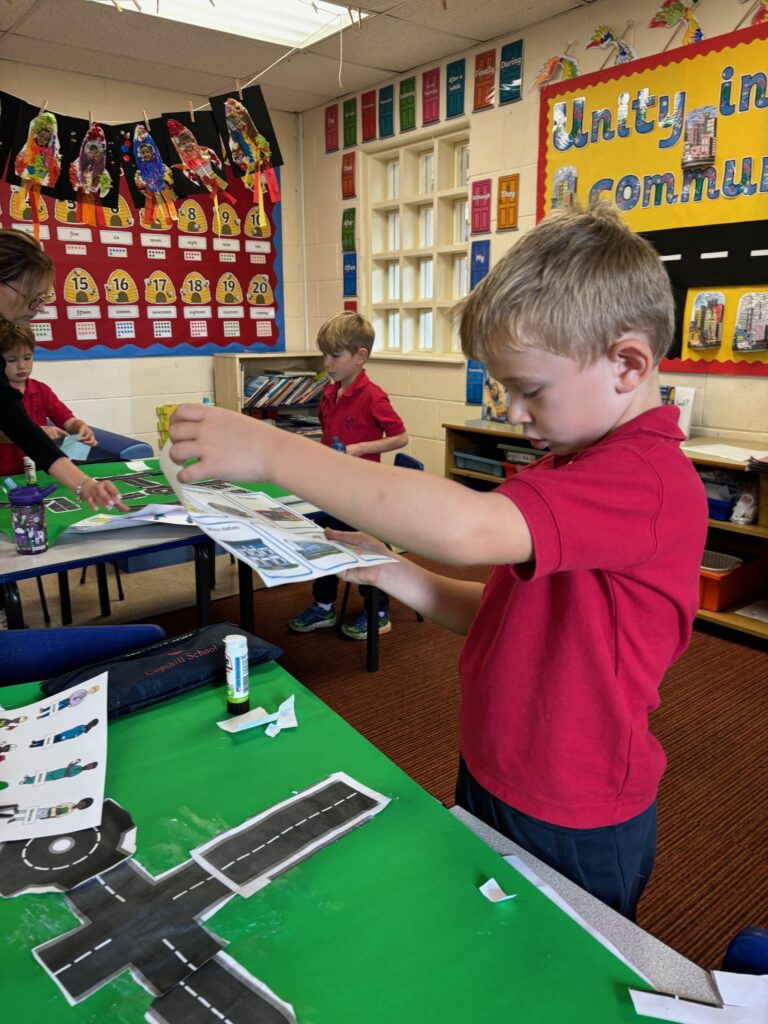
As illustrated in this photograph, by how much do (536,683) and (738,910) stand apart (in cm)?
133

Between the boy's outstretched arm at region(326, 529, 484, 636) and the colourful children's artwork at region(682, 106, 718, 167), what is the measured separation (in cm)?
290

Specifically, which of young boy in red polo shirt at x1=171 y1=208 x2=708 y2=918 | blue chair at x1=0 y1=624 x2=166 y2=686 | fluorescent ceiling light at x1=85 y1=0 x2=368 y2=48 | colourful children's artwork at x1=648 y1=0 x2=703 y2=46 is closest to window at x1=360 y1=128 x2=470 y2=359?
fluorescent ceiling light at x1=85 y1=0 x2=368 y2=48

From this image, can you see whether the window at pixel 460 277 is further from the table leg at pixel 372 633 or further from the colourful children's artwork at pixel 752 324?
the table leg at pixel 372 633

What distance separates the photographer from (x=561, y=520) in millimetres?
692

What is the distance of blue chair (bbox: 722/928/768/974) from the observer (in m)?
0.71

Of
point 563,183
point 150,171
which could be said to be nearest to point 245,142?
point 150,171

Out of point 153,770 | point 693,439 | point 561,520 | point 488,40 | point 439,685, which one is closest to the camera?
point 561,520

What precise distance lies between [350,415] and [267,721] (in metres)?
2.14

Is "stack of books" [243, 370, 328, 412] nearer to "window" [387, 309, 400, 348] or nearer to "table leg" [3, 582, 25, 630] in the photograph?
"window" [387, 309, 400, 348]

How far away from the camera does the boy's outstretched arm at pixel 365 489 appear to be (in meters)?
0.69

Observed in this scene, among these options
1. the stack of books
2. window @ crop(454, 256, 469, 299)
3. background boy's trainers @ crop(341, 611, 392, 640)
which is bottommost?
background boy's trainers @ crop(341, 611, 392, 640)

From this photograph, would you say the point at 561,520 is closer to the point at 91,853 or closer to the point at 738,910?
the point at 91,853

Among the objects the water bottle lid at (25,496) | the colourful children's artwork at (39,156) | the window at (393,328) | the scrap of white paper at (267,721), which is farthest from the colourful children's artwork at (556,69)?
the scrap of white paper at (267,721)

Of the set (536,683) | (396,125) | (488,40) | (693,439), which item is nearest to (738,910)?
(536,683)
